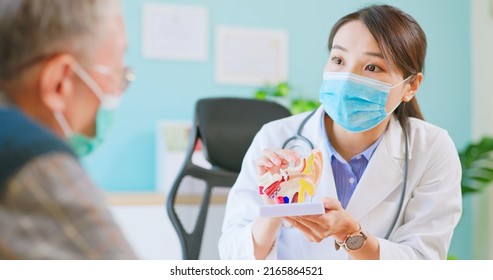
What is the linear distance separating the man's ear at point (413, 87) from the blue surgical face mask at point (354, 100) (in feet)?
0.07

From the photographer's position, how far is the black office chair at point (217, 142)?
106cm

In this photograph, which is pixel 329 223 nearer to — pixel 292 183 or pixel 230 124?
pixel 292 183

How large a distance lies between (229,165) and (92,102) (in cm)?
49

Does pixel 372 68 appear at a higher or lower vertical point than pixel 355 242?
higher

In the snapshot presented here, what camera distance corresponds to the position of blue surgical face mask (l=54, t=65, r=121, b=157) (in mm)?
571

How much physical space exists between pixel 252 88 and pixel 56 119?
894 millimetres

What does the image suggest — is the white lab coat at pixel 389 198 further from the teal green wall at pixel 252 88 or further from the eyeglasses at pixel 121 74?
the eyeglasses at pixel 121 74

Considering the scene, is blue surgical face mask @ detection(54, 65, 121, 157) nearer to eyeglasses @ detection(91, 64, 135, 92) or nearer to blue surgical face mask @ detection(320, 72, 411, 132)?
eyeglasses @ detection(91, 64, 135, 92)

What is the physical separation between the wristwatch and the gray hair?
48 centimetres

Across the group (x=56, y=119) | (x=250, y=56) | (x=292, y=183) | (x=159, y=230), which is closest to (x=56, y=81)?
(x=56, y=119)

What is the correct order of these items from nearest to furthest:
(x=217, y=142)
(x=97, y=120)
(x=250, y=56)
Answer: (x=97, y=120) → (x=217, y=142) → (x=250, y=56)

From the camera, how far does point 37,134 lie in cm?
49

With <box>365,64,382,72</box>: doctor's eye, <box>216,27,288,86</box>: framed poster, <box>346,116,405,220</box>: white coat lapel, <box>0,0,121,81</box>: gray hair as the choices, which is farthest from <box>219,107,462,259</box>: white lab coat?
<box>0,0,121,81</box>: gray hair

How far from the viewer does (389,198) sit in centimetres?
93
